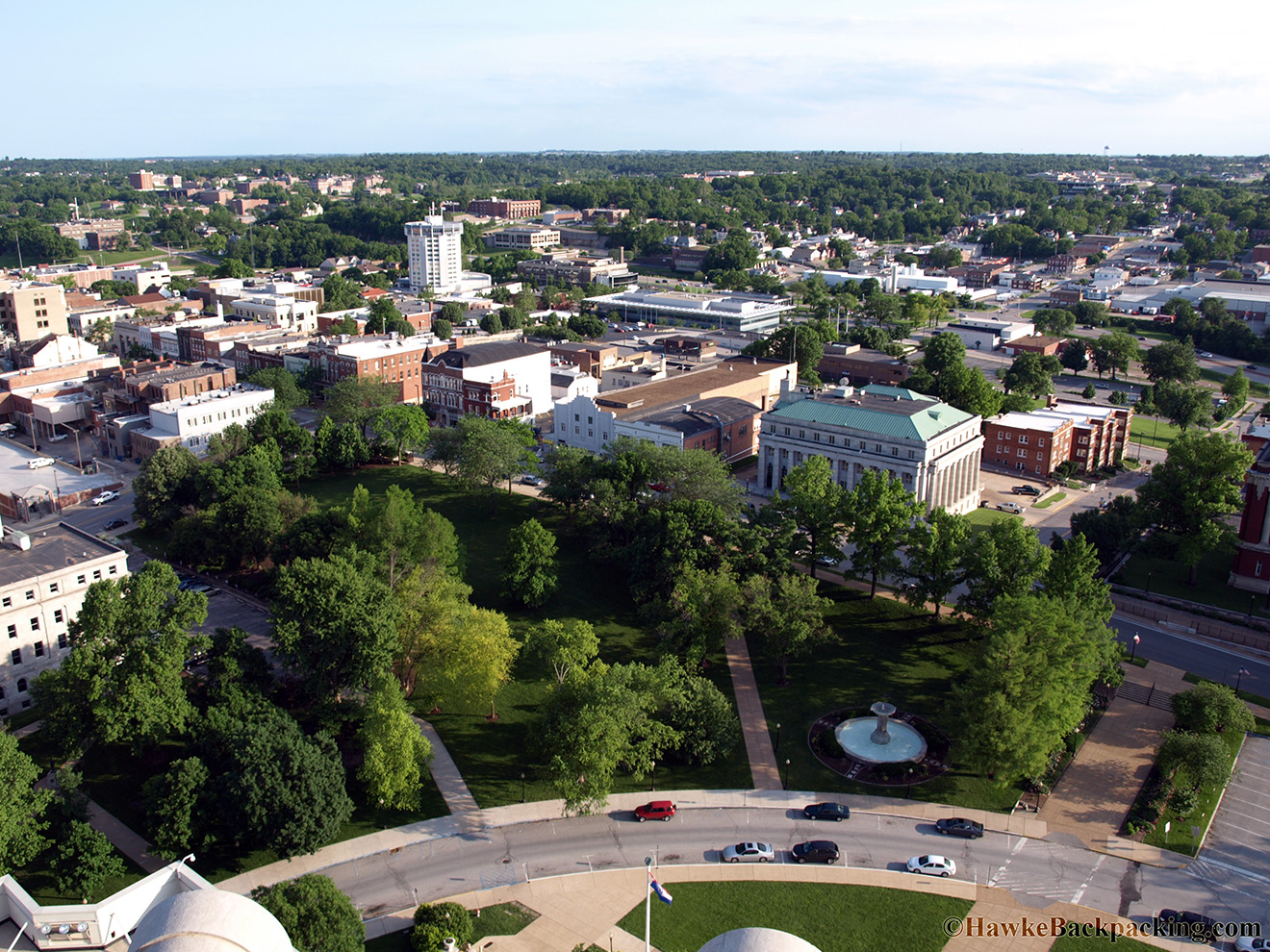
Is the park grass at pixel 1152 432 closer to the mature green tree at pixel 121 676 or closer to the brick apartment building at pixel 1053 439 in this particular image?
the brick apartment building at pixel 1053 439

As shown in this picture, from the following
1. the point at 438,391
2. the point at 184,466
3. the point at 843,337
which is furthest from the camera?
the point at 843,337

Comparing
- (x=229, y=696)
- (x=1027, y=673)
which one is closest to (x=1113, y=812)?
(x=1027, y=673)

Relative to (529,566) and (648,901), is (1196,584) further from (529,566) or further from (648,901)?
(648,901)

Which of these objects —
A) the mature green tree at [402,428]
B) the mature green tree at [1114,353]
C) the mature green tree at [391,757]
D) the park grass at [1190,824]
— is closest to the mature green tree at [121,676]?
the mature green tree at [391,757]

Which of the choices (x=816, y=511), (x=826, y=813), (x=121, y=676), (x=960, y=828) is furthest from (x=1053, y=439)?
(x=121, y=676)

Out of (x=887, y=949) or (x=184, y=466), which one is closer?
(x=887, y=949)

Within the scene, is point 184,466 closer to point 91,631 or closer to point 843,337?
point 91,631

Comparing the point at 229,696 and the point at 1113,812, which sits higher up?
the point at 229,696
